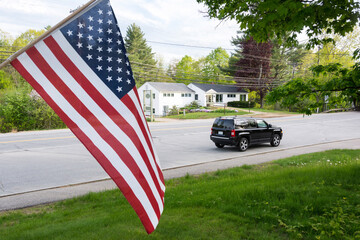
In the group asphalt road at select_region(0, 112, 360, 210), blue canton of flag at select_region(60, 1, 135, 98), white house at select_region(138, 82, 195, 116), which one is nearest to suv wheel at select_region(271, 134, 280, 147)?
asphalt road at select_region(0, 112, 360, 210)

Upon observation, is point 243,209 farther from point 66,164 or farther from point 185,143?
point 185,143

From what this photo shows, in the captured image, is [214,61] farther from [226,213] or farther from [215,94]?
[226,213]

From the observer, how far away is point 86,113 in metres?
2.97

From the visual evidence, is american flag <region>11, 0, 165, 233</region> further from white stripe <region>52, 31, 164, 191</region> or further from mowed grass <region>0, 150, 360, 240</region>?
mowed grass <region>0, 150, 360, 240</region>

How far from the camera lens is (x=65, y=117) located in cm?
285

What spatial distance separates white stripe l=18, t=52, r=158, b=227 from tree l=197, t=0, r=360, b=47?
4.41 meters

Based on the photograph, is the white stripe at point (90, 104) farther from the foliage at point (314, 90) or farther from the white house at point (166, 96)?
the white house at point (166, 96)

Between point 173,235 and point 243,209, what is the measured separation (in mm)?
1546

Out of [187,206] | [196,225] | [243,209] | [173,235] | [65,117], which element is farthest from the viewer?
[187,206]

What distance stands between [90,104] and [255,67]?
6044cm

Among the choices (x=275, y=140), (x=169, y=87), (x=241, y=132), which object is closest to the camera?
(x=241, y=132)

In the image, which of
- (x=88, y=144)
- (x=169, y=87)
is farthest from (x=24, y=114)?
(x=169, y=87)

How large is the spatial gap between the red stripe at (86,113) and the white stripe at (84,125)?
0.03 metres

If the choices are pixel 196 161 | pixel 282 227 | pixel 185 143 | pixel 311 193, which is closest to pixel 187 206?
pixel 282 227
